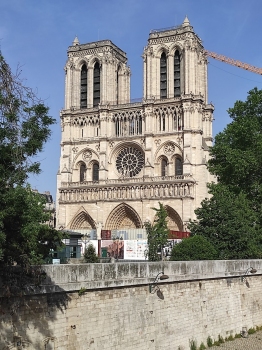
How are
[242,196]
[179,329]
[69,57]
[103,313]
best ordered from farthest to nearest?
[69,57] → [242,196] → [179,329] → [103,313]

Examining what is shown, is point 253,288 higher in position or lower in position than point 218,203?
lower

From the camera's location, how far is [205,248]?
20688 millimetres

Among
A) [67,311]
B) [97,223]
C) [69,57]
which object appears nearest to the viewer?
[67,311]

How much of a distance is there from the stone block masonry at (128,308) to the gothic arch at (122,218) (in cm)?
2531

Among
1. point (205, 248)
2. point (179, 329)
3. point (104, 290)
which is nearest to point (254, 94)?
point (205, 248)

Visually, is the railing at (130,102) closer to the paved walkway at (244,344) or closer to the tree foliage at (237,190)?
the tree foliage at (237,190)

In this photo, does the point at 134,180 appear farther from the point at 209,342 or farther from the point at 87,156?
the point at 209,342

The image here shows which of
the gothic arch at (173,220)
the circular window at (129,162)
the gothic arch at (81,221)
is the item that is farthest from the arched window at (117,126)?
the gothic arch at (173,220)

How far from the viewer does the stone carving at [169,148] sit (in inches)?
1740

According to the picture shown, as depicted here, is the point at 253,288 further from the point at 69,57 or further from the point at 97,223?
the point at 69,57

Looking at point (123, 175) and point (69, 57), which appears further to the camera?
point (69, 57)

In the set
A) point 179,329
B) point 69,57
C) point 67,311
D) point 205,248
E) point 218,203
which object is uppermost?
point 69,57

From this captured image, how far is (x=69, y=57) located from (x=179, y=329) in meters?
38.9

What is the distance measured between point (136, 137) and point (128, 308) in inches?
1287
